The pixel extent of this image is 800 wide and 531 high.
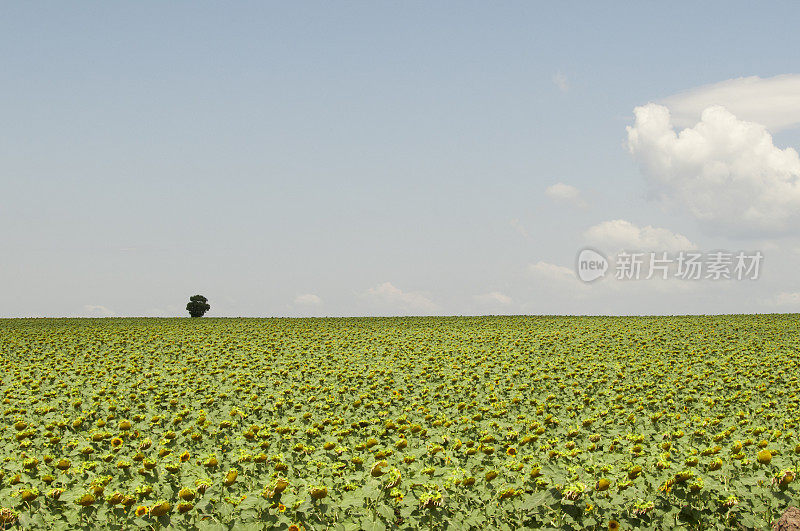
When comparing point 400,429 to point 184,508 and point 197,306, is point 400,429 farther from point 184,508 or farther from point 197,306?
point 197,306

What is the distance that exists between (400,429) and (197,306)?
46.2 m

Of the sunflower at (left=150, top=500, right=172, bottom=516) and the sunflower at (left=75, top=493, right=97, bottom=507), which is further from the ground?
the sunflower at (left=150, top=500, right=172, bottom=516)

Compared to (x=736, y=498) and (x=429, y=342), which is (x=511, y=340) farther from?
(x=736, y=498)

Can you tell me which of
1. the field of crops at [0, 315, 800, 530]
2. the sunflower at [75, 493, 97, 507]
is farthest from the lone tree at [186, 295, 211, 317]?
the sunflower at [75, 493, 97, 507]

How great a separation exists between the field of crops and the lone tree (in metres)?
23.2

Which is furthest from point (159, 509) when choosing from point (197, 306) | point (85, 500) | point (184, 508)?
point (197, 306)

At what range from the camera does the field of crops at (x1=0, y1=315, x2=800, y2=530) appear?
18.4ft

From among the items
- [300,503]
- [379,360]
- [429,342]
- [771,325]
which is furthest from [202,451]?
[771,325]

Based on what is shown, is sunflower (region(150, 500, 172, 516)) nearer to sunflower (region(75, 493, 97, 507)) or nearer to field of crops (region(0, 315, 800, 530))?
field of crops (region(0, 315, 800, 530))

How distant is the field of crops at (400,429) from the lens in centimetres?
562

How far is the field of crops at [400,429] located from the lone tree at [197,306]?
23.2 meters

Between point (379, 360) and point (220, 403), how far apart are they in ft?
21.8

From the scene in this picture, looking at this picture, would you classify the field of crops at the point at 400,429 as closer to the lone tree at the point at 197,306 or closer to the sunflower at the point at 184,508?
the sunflower at the point at 184,508

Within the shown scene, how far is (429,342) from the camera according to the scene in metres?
23.9
